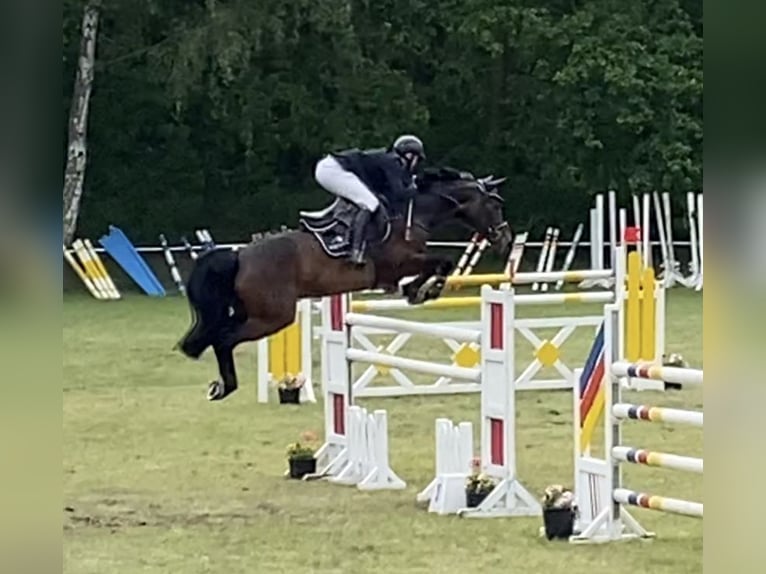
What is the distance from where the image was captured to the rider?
5207mm

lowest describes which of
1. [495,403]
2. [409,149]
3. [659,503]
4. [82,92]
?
[659,503]

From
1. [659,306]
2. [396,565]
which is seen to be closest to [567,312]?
[659,306]

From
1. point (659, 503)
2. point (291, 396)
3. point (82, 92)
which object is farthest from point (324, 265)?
point (82, 92)

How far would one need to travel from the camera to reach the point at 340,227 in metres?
5.46

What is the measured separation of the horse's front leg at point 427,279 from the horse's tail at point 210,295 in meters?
0.61

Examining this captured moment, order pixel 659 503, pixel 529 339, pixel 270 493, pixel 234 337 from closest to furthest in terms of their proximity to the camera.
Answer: pixel 659 503, pixel 234 337, pixel 270 493, pixel 529 339

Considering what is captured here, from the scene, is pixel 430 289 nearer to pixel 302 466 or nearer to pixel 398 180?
pixel 398 180

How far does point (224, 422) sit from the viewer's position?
7645mm

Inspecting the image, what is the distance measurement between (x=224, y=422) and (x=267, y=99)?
38.8ft

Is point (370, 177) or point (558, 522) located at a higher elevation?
point (370, 177)

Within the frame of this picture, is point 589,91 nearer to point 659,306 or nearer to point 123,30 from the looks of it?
point 123,30

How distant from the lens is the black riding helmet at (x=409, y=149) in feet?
16.6

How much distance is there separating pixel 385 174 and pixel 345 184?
0.14m
